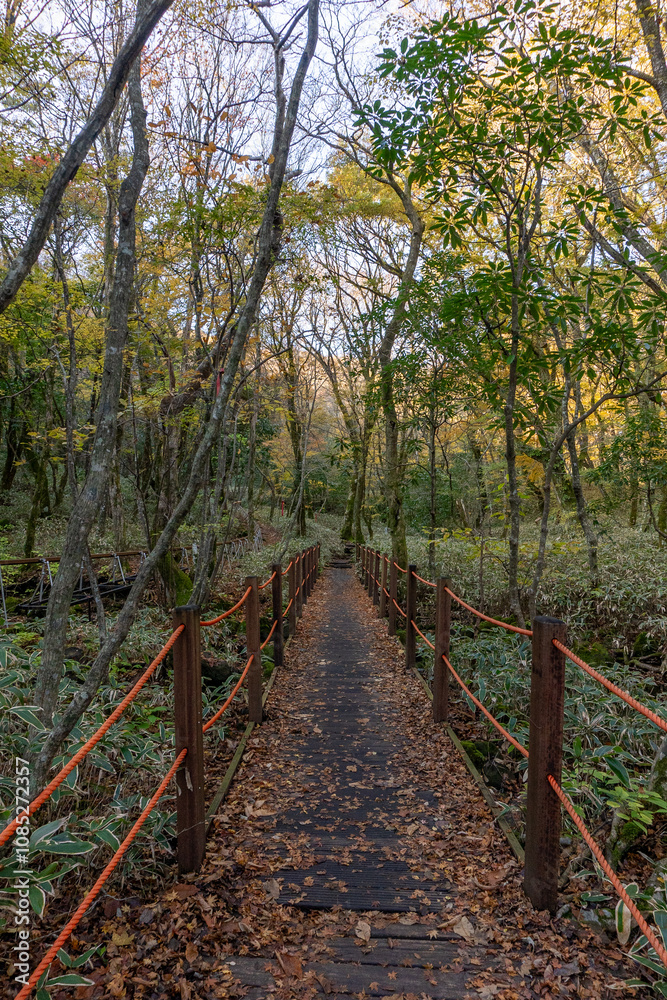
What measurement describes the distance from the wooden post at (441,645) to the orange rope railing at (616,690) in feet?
6.53

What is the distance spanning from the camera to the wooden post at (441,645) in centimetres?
429

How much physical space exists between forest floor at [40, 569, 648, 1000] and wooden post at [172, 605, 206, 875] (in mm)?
153

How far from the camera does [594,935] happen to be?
7.08ft

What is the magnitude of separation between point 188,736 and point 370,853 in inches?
47.7

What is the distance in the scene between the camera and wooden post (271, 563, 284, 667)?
594 cm

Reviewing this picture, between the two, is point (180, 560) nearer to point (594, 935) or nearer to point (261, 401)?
point (261, 401)

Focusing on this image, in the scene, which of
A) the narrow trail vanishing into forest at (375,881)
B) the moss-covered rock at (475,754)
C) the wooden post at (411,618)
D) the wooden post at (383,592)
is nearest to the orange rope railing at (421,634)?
the wooden post at (411,618)

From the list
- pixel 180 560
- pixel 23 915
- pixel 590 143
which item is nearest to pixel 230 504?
pixel 180 560

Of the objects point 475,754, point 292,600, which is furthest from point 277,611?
point 475,754

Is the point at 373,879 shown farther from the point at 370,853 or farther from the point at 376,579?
the point at 376,579

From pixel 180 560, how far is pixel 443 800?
8.82 m

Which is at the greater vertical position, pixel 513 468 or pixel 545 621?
pixel 513 468

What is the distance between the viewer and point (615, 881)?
6.09 ft

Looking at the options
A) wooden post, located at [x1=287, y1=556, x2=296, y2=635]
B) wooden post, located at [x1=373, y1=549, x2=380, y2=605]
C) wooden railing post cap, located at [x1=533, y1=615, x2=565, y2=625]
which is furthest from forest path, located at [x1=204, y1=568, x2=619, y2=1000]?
wooden post, located at [x1=373, y1=549, x2=380, y2=605]
